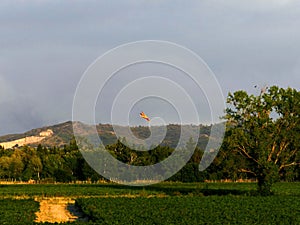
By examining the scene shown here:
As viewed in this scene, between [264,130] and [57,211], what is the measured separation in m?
Answer: 20.8

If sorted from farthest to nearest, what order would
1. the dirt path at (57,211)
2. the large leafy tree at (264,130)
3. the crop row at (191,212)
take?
the large leafy tree at (264,130)
the dirt path at (57,211)
the crop row at (191,212)

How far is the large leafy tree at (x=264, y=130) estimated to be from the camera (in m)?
49.5

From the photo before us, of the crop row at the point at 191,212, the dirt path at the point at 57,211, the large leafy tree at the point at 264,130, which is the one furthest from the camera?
the large leafy tree at the point at 264,130

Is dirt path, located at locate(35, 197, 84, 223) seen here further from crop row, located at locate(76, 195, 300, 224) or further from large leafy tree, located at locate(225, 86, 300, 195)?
large leafy tree, located at locate(225, 86, 300, 195)

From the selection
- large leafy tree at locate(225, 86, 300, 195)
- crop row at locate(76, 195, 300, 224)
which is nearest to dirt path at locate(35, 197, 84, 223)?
crop row at locate(76, 195, 300, 224)

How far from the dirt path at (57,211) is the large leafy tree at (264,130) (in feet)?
53.3

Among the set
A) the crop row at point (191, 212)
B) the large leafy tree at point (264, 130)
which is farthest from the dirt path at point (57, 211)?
the large leafy tree at point (264, 130)

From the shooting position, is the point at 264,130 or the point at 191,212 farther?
the point at 264,130

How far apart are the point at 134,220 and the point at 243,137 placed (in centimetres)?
2292

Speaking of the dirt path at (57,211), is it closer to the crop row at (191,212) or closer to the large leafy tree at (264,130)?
the crop row at (191,212)

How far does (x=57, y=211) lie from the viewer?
4234 centimetres

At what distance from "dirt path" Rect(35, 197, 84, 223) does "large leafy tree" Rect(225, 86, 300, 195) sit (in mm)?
16256

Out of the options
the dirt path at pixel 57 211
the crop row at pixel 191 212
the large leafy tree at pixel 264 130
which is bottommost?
the dirt path at pixel 57 211

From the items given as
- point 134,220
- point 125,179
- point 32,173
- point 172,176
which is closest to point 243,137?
point 134,220
